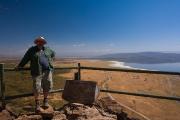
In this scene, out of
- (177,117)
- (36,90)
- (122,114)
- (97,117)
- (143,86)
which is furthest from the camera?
(143,86)

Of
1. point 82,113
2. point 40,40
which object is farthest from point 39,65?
point 82,113

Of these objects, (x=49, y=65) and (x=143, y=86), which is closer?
(x=49, y=65)

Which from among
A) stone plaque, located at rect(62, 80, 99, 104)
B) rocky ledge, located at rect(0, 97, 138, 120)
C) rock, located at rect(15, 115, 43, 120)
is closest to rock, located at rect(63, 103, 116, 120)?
rocky ledge, located at rect(0, 97, 138, 120)

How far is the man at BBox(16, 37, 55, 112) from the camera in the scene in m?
7.95

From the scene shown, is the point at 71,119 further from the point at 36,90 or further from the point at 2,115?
the point at 2,115

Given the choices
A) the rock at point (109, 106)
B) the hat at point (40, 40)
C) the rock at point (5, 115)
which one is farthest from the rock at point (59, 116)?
the hat at point (40, 40)

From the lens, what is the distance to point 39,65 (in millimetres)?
7961

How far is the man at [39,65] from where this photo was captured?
7.95 m

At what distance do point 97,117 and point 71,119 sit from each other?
62 cm

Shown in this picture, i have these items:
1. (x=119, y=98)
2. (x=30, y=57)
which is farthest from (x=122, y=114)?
(x=119, y=98)

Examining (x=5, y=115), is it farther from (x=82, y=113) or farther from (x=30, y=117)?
(x=82, y=113)

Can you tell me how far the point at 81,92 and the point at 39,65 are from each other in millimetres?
1429

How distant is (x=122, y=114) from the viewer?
336 inches

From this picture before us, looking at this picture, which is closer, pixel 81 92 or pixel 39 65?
pixel 39 65
